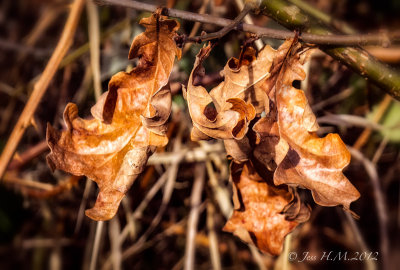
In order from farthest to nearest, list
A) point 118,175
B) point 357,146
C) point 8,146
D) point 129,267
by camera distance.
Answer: point 129,267 → point 357,146 → point 8,146 → point 118,175

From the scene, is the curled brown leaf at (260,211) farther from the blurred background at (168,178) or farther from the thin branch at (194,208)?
the thin branch at (194,208)

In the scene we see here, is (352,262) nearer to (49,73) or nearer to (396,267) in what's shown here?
(396,267)

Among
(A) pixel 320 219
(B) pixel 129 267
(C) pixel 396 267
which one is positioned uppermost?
(A) pixel 320 219

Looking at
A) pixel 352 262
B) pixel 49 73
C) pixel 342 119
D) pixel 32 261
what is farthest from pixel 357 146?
pixel 32 261

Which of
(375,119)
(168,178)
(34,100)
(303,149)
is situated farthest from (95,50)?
(375,119)

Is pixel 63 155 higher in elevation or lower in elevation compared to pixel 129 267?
higher

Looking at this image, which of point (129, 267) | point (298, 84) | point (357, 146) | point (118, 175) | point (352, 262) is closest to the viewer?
point (118, 175)

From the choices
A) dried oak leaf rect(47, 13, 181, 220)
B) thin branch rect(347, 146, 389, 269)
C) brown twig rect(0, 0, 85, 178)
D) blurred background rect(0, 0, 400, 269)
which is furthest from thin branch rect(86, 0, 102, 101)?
thin branch rect(347, 146, 389, 269)

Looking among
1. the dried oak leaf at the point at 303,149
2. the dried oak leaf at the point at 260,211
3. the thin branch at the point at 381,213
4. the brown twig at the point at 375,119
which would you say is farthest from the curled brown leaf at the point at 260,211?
the brown twig at the point at 375,119
